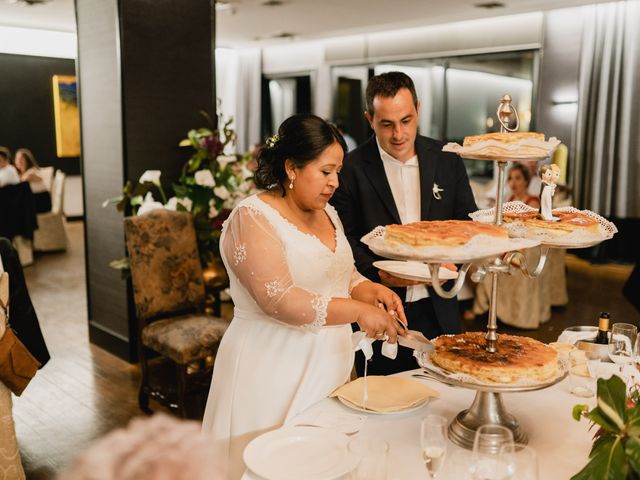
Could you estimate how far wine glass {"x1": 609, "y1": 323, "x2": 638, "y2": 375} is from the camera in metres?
1.86

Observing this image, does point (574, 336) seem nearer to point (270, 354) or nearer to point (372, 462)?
point (270, 354)

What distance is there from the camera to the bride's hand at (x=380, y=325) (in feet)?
5.60

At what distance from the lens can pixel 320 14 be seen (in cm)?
901

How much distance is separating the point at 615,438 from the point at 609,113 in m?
8.35

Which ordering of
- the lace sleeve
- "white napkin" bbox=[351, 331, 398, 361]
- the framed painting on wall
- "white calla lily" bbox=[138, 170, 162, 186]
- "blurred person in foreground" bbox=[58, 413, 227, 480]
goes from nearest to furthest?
"blurred person in foreground" bbox=[58, 413, 227, 480] → "white napkin" bbox=[351, 331, 398, 361] → the lace sleeve → "white calla lily" bbox=[138, 170, 162, 186] → the framed painting on wall

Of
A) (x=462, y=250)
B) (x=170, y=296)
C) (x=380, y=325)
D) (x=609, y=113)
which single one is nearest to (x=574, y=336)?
(x=380, y=325)

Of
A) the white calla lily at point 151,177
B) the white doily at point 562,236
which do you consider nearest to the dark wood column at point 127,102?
the white calla lily at point 151,177

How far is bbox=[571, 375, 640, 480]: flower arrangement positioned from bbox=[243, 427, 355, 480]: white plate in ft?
1.60

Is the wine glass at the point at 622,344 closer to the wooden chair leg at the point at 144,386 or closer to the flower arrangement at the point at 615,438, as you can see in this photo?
the flower arrangement at the point at 615,438

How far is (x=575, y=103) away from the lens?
869cm

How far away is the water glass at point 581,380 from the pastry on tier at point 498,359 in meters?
0.32

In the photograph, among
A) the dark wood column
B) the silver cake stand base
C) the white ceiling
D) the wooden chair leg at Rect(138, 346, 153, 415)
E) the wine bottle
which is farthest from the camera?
the white ceiling

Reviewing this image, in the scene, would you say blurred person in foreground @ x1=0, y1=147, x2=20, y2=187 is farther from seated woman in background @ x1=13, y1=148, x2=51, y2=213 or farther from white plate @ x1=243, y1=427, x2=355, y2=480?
white plate @ x1=243, y1=427, x2=355, y2=480

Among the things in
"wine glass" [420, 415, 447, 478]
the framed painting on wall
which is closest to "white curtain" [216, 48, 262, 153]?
the framed painting on wall
